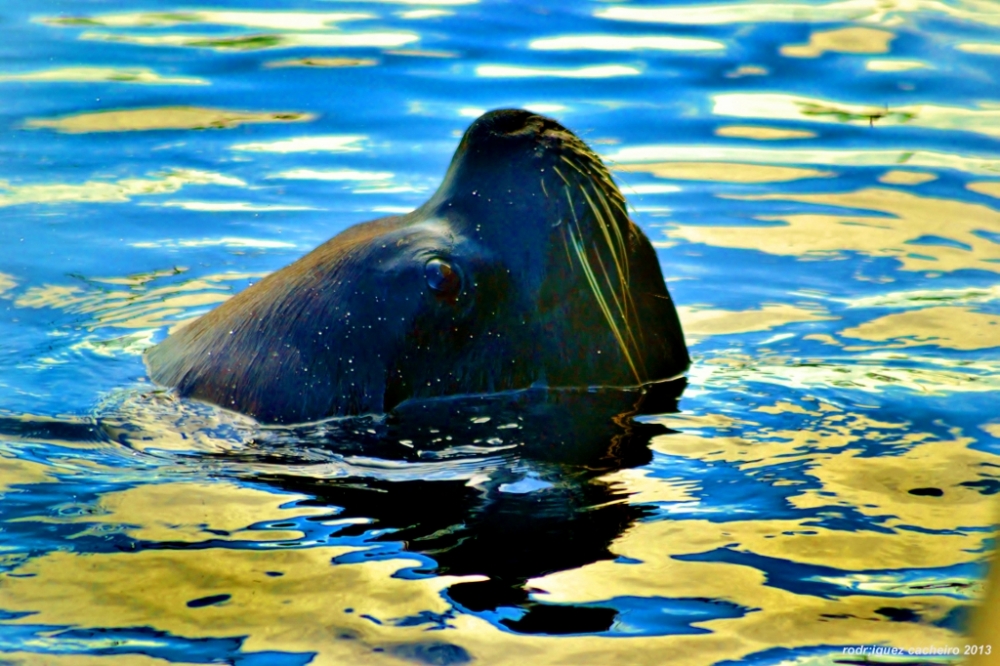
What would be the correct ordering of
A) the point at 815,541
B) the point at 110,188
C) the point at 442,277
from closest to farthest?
the point at 815,541, the point at 442,277, the point at 110,188

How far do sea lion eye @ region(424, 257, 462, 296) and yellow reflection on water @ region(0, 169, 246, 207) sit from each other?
161 inches

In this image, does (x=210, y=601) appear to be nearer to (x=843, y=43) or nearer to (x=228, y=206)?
(x=228, y=206)

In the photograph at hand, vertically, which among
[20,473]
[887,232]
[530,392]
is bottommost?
[20,473]

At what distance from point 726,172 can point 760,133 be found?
0.97 m

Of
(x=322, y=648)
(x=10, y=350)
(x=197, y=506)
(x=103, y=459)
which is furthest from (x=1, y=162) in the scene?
(x=322, y=648)

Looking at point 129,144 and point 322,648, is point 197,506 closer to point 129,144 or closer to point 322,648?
point 322,648

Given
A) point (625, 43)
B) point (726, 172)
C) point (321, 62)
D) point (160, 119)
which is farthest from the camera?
point (625, 43)

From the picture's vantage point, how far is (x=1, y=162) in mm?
8789

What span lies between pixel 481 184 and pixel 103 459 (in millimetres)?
1504

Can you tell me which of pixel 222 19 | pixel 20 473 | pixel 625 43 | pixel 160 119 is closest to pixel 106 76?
pixel 160 119

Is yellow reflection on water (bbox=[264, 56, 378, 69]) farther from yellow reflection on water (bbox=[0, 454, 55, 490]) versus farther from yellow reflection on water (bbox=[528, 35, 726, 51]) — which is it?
yellow reflection on water (bbox=[0, 454, 55, 490])

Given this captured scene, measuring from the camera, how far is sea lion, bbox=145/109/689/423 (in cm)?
460

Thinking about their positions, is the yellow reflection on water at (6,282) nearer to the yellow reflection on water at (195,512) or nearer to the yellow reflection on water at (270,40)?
the yellow reflection on water at (195,512)

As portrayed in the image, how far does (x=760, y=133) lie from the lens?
9375mm
